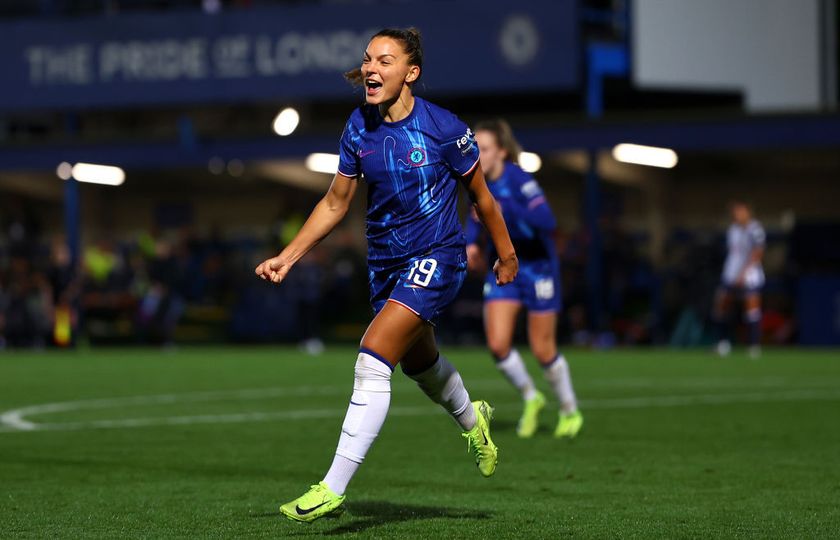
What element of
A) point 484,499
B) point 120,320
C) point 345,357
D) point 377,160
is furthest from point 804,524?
point 120,320

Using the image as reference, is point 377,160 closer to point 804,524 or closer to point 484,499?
point 484,499

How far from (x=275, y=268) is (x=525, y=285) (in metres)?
4.77

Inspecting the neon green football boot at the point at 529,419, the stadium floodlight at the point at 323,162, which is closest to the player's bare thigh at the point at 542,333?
the neon green football boot at the point at 529,419

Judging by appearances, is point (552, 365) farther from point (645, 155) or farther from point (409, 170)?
point (645, 155)

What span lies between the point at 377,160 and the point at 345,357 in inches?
Answer: 652

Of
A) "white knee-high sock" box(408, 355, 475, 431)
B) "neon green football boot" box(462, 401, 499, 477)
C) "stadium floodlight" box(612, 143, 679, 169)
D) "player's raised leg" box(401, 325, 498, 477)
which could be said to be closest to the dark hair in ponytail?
"player's raised leg" box(401, 325, 498, 477)

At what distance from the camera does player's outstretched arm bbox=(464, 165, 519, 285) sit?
711 centimetres

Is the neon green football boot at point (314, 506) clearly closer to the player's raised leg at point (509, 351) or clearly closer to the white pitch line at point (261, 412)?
the player's raised leg at point (509, 351)

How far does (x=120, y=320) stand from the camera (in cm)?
2892

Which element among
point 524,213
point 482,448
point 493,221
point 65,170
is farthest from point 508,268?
point 65,170

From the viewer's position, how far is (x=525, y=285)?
1147 cm

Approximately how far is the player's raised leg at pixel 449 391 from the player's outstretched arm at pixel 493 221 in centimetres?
46

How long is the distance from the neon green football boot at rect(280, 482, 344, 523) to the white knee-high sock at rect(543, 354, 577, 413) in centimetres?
500

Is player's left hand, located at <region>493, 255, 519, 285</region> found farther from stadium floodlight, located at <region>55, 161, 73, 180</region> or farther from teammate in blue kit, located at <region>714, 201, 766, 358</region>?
stadium floodlight, located at <region>55, 161, 73, 180</region>
